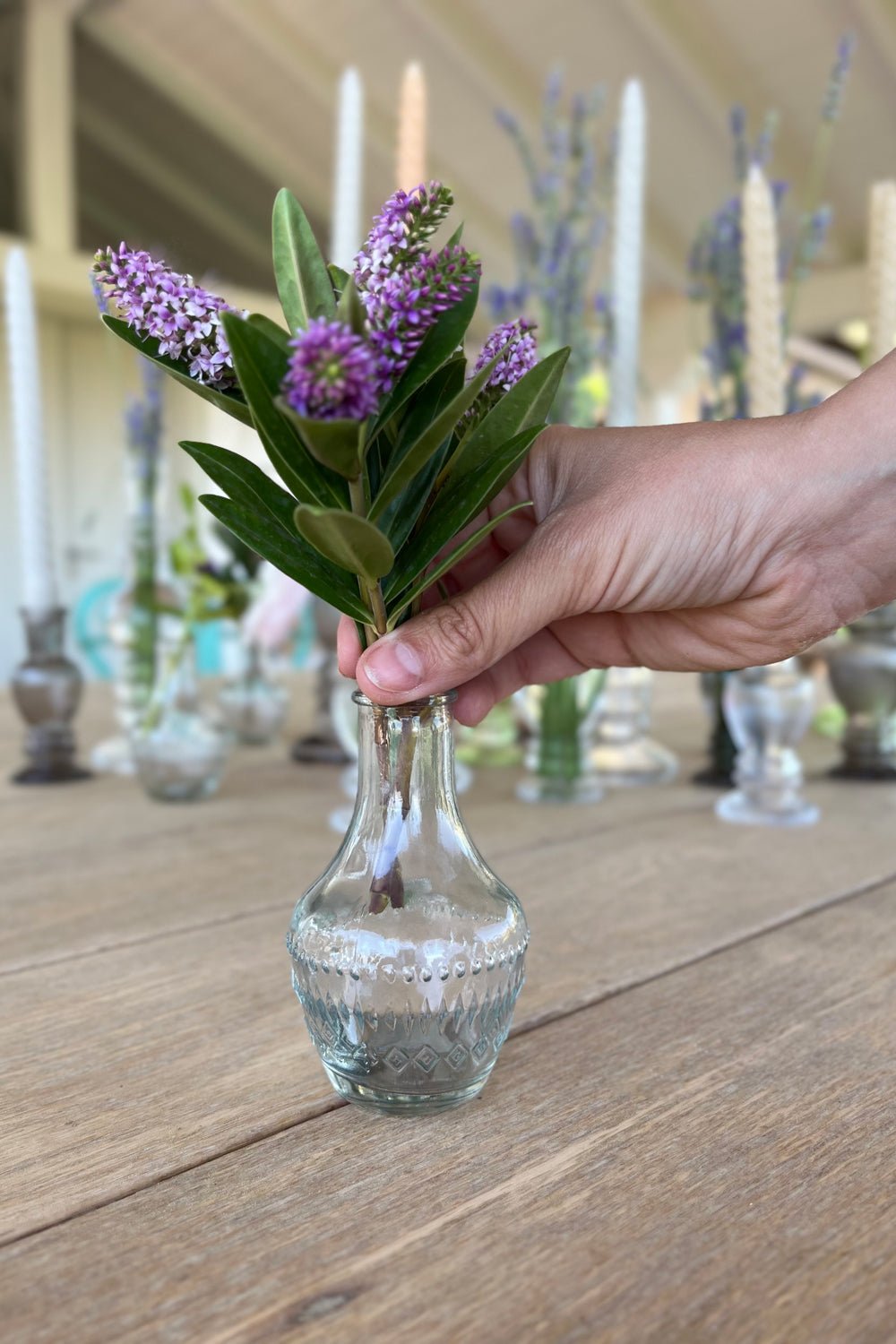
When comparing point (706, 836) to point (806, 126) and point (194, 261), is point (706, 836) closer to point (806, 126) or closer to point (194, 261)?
point (806, 126)

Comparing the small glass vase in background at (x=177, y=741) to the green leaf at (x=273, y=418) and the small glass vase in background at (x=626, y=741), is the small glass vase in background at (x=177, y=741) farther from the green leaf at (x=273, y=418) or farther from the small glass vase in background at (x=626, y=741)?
the green leaf at (x=273, y=418)

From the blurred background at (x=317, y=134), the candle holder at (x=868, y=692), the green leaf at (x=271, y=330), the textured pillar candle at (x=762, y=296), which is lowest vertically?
the candle holder at (x=868, y=692)

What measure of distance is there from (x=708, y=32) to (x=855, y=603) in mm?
3809

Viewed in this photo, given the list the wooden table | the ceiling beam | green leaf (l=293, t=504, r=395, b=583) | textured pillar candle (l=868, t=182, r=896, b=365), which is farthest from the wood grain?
the ceiling beam

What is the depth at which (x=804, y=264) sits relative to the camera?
117 centimetres


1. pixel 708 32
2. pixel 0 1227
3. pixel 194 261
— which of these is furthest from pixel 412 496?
pixel 194 261

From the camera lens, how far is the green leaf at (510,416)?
17.9 inches

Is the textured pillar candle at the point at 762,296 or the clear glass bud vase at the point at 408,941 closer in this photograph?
the clear glass bud vase at the point at 408,941

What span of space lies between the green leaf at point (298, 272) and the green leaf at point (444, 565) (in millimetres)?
104

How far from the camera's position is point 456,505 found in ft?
1.50

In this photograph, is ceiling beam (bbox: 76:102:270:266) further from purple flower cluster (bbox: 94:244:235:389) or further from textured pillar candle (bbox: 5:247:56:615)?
purple flower cluster (bbox: 94:244:235:389)

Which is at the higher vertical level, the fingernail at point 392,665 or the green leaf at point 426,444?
the green leaf at point 426,444

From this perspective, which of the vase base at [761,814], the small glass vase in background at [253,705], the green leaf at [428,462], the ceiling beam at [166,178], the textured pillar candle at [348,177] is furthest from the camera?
the ceiling beam at [166,178]

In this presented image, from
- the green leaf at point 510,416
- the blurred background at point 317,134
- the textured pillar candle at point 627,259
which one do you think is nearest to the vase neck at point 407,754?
the green leaf at point 510,416
